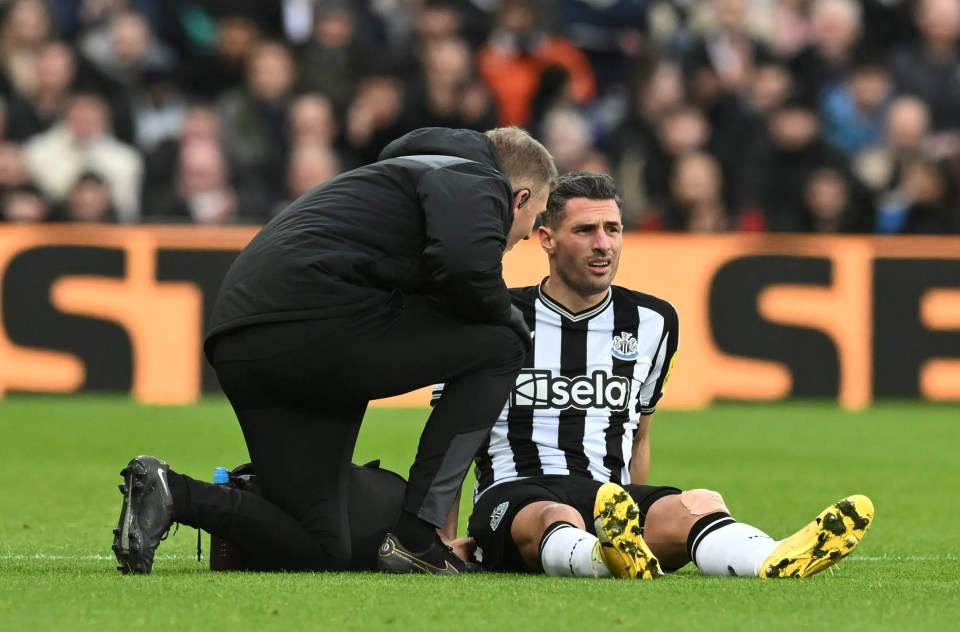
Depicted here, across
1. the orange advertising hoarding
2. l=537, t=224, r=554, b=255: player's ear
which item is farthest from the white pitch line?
the orange advertising hoarding

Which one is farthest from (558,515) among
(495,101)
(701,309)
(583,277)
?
(495,101)

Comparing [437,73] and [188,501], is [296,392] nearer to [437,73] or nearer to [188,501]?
[188,501]

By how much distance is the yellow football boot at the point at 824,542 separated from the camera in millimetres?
4914

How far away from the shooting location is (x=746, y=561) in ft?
17.1

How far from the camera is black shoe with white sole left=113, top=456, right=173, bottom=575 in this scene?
5102mm

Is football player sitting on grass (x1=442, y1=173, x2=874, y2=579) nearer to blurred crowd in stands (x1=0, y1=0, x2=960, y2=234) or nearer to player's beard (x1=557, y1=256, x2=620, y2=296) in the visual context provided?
player's beard (x1=557, y1=256, x2=620, y2=296)

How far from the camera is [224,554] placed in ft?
17.9

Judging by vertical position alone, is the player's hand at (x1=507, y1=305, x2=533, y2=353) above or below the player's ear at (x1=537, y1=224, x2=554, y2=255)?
below

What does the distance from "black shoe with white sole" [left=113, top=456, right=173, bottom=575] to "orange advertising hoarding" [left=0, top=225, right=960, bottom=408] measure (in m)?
7.39

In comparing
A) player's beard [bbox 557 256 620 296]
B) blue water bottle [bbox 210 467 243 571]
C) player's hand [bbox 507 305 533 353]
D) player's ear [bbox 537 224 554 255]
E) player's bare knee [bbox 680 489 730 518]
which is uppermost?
player's ear [bbox 537 224 554 255]

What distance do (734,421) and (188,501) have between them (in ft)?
23.3

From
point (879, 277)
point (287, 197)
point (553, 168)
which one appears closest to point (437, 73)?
point (287, 197)

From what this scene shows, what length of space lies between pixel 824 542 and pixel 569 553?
76 cm

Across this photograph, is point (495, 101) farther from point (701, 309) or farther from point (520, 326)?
point (520, 326)
